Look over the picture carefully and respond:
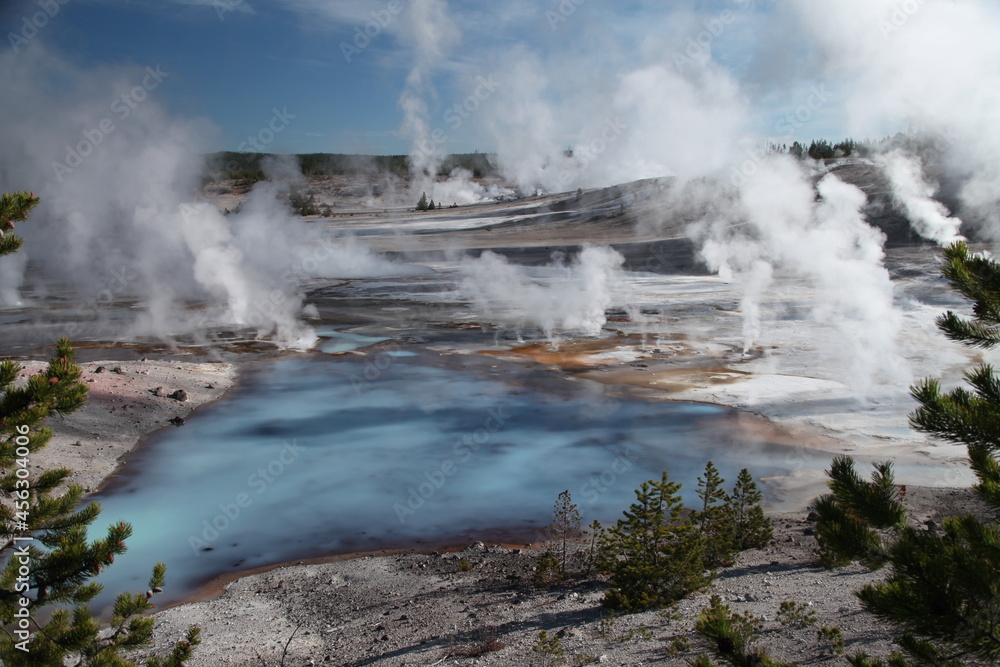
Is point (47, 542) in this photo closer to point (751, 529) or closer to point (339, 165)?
point (751, 529)

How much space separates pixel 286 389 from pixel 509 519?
7768 mm

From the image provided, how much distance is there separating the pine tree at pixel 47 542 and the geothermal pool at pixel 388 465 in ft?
13.8

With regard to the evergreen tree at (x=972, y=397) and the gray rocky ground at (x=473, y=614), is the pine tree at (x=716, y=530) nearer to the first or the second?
the gray rocky ground at (x=473, y=614)

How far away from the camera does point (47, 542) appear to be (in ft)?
11.2

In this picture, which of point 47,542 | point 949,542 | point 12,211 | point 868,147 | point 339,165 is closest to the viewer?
point 949,542

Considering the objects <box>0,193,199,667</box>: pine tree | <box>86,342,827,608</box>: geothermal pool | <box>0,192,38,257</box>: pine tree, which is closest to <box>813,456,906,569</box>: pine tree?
<box>0,193,199,667</box>: pine tree

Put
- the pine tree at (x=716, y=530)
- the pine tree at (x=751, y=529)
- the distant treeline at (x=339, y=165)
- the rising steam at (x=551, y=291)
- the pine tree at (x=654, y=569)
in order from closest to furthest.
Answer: the pine tree at (x=654, y=569) < the pine tree at (x=716, y=530) < the pine tree at (x=751, y=529) < the rising steam at (x=551, y=291) < the distant treeline at (x=339, y=165)

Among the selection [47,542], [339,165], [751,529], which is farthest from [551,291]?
[339,165]

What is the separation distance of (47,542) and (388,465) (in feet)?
24.9

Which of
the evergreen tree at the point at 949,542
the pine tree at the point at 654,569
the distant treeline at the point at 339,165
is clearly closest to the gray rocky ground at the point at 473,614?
the pine tree at the point at 654,569

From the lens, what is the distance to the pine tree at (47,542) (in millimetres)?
3150

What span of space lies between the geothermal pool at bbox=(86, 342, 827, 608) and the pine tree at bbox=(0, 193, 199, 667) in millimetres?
4215

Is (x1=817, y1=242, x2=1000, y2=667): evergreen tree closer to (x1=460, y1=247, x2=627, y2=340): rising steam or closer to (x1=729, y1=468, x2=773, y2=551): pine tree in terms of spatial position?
(x1=729, y1=468, x2=773, y2=551): pine tree

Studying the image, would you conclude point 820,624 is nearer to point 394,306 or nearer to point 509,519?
point 509,519
